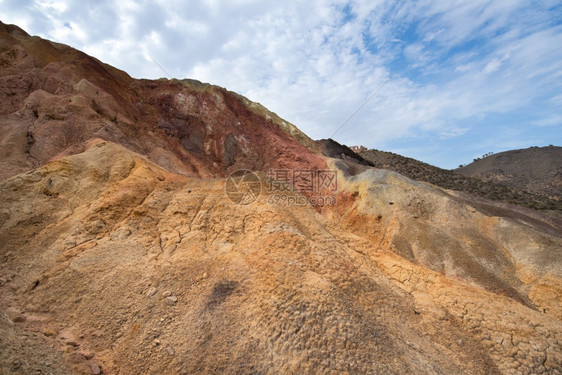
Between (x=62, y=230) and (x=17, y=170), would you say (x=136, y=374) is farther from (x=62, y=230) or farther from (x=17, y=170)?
(x=17, y=170)

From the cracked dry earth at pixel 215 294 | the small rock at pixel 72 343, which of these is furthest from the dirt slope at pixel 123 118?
the small rock at pixel 72 343

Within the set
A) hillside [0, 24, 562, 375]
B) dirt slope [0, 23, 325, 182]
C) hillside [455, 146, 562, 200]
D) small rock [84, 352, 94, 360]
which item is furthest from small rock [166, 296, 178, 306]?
hillside [455, 146, 562, 200]

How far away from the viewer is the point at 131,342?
5645 mm

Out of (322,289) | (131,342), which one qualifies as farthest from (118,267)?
(322,289)

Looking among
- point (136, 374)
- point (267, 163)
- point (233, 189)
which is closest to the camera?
point (136, 374)

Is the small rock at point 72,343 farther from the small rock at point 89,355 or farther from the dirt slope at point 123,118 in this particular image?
the dirt slope at point 123,118

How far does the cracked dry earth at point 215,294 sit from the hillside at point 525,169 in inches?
2329

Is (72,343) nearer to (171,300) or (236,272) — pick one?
(171,300)

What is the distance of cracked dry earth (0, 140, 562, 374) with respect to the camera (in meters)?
5.32

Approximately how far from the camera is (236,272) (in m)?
6.99

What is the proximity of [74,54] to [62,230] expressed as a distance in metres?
16.2

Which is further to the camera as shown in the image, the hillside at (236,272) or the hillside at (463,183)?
the hillside at (463,183)

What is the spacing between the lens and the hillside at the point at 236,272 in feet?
17.8

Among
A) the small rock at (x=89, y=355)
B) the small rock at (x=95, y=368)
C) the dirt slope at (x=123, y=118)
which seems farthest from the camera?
the dirt slope at (x=123, y=118)
